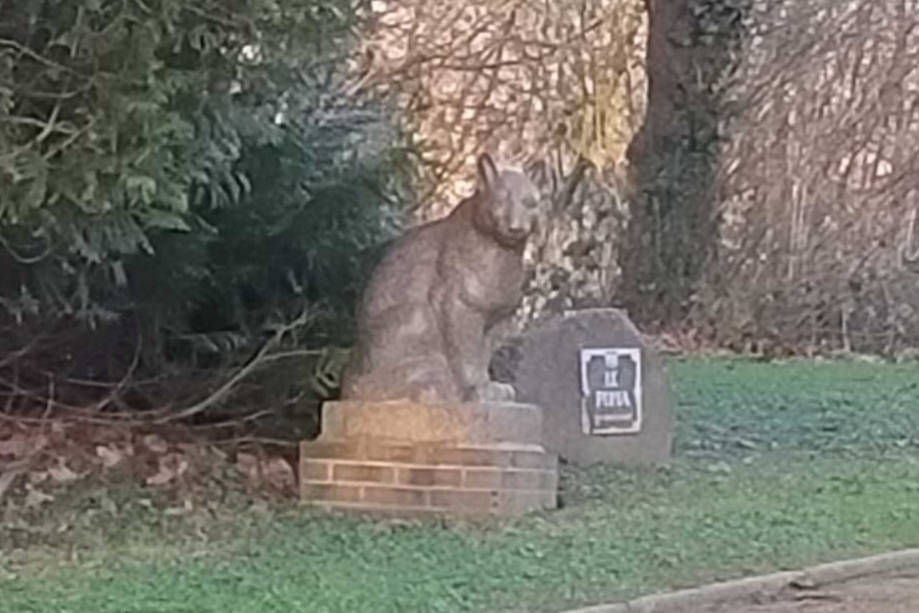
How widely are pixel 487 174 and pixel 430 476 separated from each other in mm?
1123

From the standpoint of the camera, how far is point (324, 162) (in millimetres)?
8336

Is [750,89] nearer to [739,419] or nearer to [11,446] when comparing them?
[739,419]

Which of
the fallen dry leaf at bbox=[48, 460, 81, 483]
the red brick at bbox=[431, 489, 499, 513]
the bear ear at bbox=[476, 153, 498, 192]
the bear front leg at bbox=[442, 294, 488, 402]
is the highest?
the bear ear at bbox=[476, 153, 498, 192]

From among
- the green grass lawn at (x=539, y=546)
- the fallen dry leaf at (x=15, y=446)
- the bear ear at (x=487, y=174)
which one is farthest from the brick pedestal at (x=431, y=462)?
the fallen dry leaf at (x=15, y=446)

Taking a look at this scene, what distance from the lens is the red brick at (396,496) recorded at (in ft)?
24.0

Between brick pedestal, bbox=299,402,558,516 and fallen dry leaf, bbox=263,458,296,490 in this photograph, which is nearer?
brick pedestal, bbox=299,402,558,516

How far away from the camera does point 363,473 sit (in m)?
7.42

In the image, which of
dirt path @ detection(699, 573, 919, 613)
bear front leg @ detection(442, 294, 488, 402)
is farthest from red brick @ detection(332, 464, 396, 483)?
dirt path @ detection(699, 573, 919, 613)

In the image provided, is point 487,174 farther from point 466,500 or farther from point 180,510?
point 180,510

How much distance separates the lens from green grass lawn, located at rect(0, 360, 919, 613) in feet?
19.5

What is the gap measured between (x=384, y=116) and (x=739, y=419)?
2.40 m

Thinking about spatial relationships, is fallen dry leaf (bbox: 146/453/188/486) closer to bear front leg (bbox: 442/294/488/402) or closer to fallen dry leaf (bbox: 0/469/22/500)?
fallen dry leaf (bbox: 0/469/22/500)

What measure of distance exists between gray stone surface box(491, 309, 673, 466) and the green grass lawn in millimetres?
154

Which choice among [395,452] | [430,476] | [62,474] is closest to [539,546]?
[430,476]
